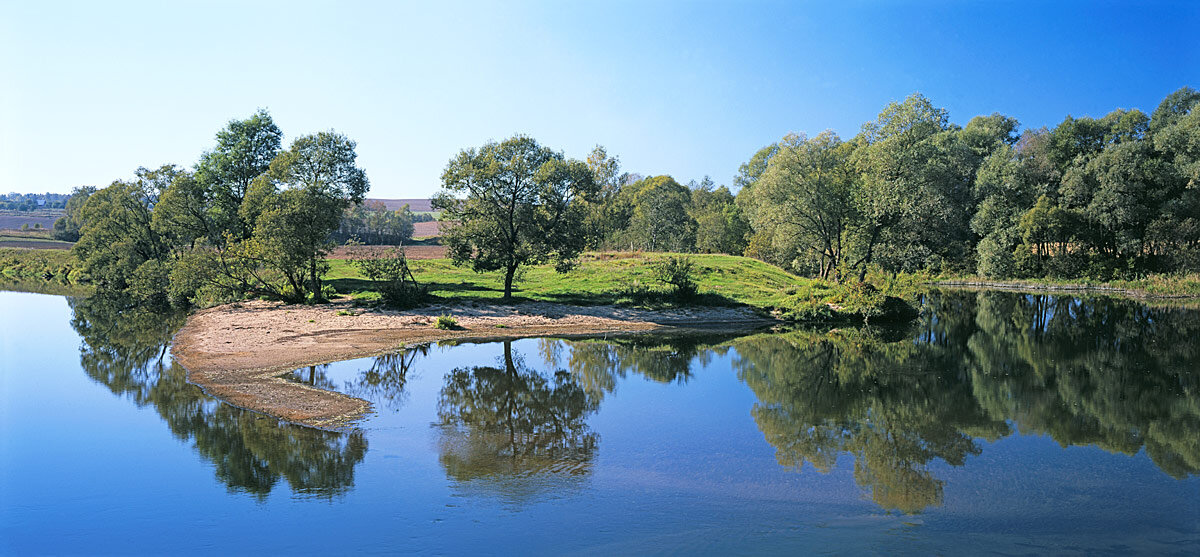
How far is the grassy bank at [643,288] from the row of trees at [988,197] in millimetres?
5010

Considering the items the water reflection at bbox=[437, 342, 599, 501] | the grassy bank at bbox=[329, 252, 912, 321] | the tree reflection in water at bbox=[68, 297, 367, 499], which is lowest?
the tree reflection in water at bbox=[68, 297, 367, 499]

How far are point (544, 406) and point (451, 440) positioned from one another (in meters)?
3.62

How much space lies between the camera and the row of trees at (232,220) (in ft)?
113

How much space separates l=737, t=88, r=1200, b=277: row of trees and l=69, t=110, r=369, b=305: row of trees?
2954 centimetres

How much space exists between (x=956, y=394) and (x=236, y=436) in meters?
18.2

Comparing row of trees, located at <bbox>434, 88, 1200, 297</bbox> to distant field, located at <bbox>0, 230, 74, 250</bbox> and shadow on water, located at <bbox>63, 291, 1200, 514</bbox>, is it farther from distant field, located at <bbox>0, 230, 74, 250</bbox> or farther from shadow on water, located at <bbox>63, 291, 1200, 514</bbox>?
distant field, located at <bbox>0, 230, 74, 250</bbox>

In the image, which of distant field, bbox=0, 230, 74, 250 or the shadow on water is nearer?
the shadow on water

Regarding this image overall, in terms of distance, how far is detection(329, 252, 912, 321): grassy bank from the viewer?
35.6 m

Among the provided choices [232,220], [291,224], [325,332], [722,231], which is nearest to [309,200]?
[291,224]

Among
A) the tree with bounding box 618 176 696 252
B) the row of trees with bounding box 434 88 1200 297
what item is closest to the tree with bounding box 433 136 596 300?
the row of trees with bounding box 434 88 1200 297

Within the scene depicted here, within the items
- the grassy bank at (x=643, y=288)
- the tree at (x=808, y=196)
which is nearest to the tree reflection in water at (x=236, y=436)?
the grassy bank at (x=643, y=288)

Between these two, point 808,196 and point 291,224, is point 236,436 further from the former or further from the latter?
point 808,196

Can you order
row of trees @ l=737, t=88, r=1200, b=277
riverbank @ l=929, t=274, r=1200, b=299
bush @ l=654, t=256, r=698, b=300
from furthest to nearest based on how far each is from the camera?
riverbank @ l=929, t=274, r=1200, b=299 → row of trees @ l=737, t=88, r=1200, b=277 → bush @ l=654, t=256, r=698, b=300

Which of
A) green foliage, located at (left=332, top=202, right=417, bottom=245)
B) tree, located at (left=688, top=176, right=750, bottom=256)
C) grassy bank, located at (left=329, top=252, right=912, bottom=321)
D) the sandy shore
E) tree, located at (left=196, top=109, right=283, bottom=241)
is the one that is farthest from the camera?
green foliage, located at (left=332, top=202, right=417, bottom=245)
